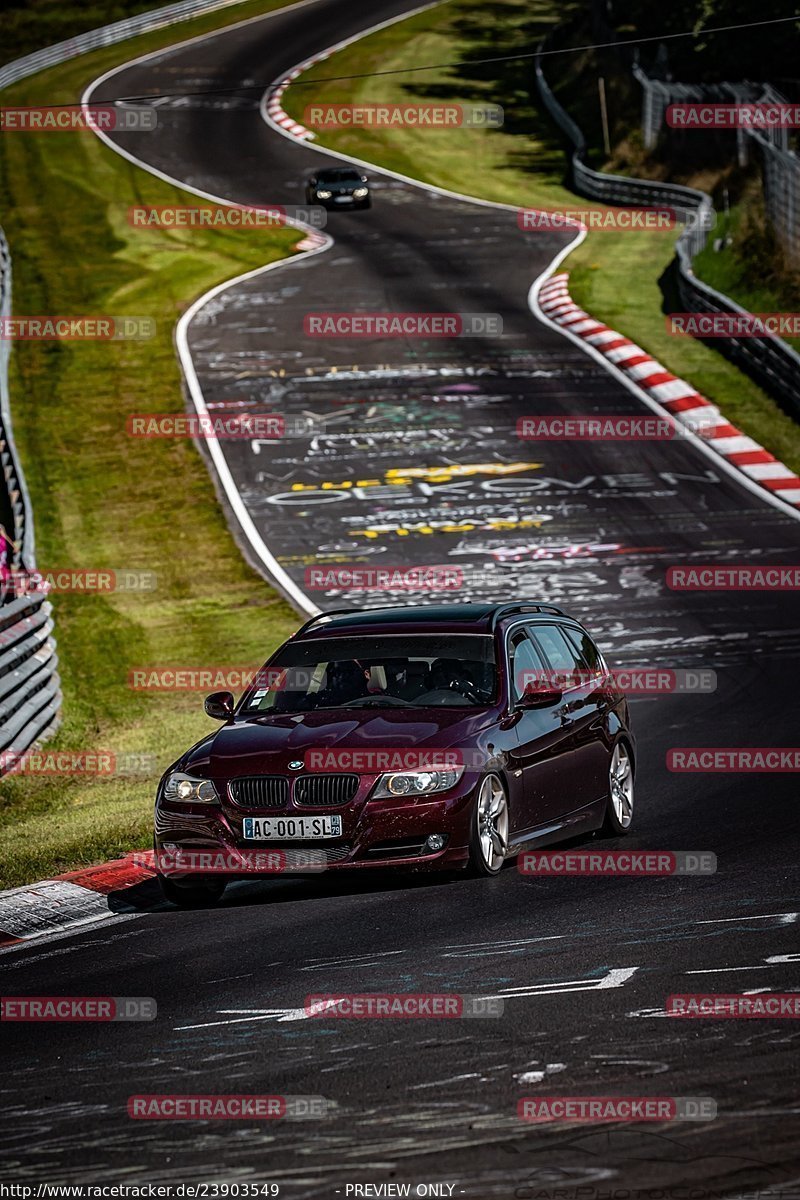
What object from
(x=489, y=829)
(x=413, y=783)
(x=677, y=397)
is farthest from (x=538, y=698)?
(x=677, y=397)

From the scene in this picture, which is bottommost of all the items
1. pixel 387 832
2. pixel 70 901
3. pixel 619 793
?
pixel 619 793

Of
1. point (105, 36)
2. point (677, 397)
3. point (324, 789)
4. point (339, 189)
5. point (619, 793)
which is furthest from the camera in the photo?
point (105, 36)

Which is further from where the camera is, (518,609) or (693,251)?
(693,251)

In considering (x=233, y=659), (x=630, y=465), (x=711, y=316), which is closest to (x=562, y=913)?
(x=233, y=659)

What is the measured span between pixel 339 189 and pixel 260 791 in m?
43.0

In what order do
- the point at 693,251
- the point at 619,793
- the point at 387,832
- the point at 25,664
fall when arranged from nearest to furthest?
the point at 387,832 → the point at 619,793 → the point at 25,664 → the point at 693,251

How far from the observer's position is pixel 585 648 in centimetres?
1270

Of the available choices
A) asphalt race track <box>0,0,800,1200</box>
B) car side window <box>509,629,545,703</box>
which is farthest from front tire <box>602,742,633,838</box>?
car side window <box>509,629,545,703</box>

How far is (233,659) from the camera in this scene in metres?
20.4

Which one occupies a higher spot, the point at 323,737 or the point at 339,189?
the point at 323,737

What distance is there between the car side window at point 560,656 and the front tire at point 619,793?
546mm

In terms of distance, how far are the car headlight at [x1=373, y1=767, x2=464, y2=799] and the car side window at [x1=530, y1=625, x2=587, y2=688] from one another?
204cm

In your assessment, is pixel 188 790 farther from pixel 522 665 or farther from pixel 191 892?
pixel 522 665

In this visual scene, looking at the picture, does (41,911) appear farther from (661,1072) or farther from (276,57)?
(276,57)
